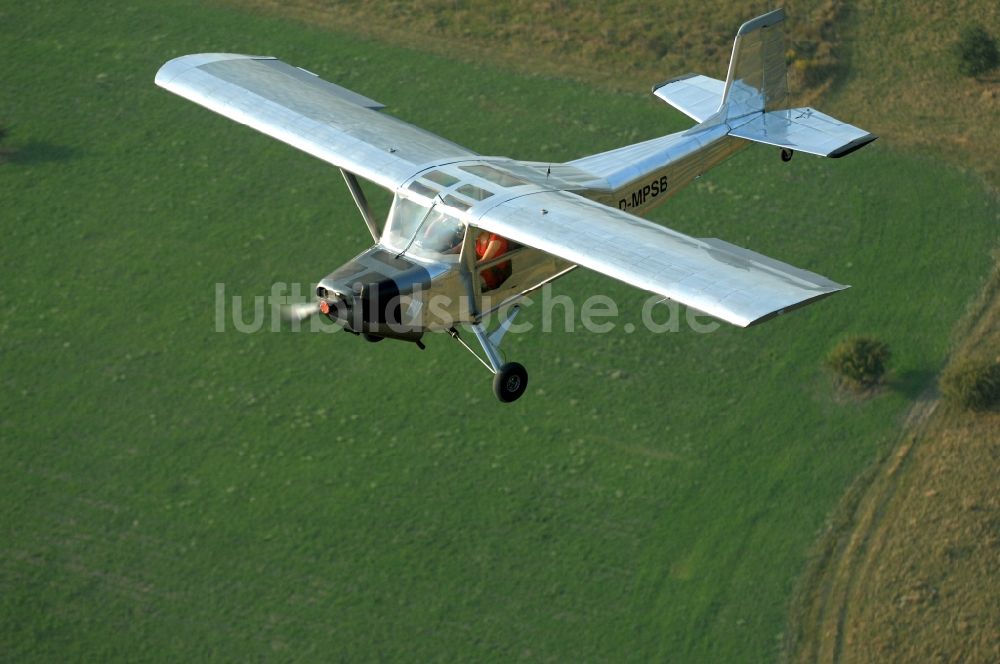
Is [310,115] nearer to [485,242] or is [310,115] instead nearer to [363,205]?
[363,205]

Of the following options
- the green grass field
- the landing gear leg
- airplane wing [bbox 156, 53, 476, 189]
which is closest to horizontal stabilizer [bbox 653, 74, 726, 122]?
airplane wing [bbox 156, 53, 476, 189]

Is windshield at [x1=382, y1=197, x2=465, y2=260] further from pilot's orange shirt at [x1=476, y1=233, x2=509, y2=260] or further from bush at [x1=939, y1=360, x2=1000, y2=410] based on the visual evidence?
bush at [x1=939, y1=360, x2=1000, y2=410]

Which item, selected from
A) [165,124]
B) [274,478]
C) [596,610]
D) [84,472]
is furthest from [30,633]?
[165,124]

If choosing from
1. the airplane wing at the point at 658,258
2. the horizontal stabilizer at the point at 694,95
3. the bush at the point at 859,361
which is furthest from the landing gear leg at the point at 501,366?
the bush at the point at 859,361

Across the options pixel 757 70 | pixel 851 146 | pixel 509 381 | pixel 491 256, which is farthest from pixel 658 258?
pixel 757 70

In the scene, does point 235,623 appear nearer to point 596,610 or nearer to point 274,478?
point 274,478

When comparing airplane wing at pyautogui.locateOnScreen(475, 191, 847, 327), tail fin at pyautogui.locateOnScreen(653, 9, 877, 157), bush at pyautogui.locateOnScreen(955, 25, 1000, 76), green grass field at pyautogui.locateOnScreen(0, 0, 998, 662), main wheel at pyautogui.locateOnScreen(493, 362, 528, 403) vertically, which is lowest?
green grass field at pyautogui.locateOnScreen(0, 0, 998, 662)

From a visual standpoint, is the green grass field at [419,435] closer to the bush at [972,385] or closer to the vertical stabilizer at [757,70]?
the bush at [972,385]
